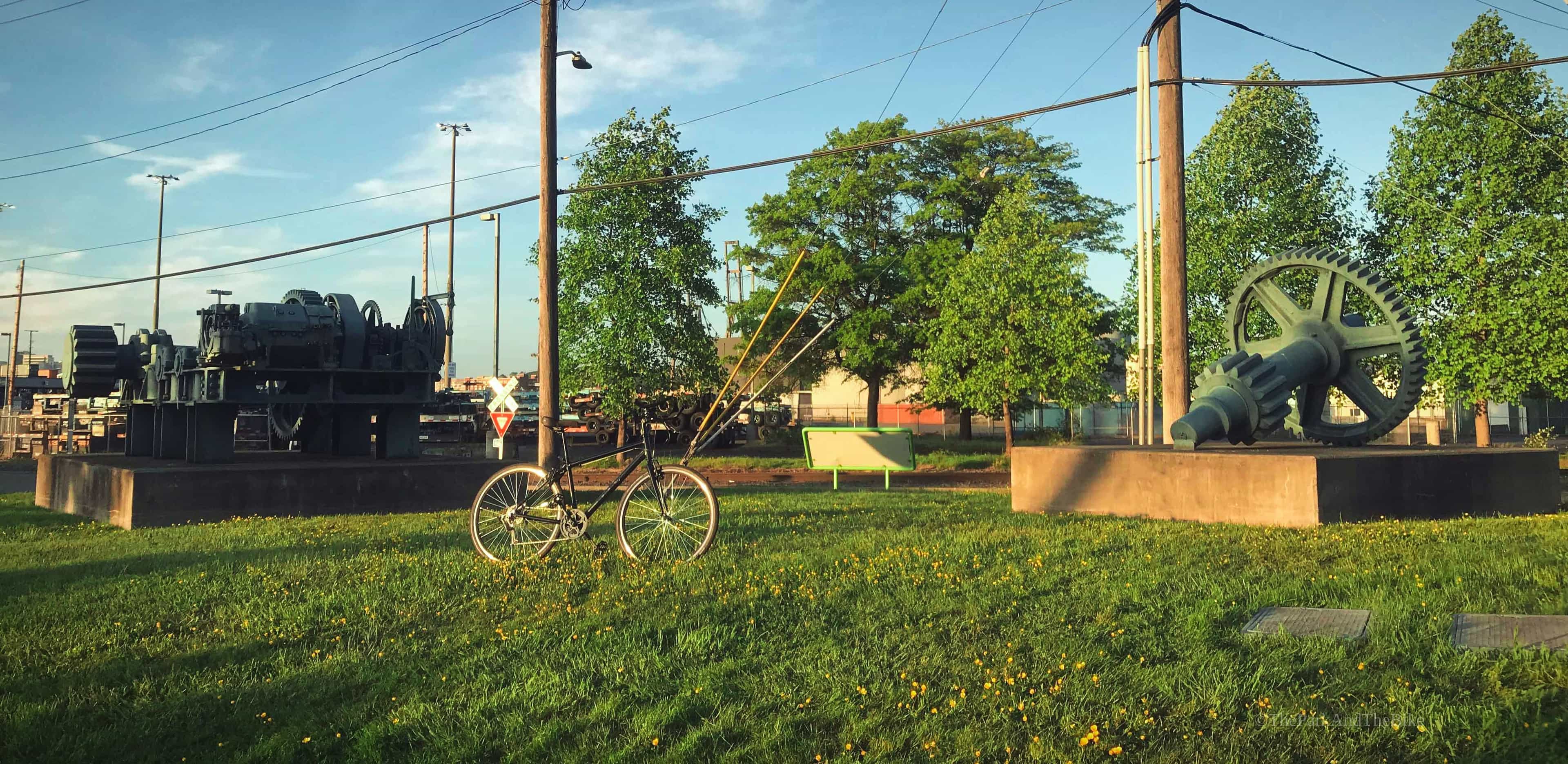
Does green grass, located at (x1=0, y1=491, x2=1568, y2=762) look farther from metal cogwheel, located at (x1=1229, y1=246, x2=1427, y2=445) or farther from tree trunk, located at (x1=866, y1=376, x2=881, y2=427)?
tree trunk, located at (x1=866, y1=376, x2=881, y2=427)

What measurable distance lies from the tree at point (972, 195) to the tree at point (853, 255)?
2.05 ft

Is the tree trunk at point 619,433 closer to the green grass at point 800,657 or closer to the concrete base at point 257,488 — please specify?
the concrete base at point 257,488

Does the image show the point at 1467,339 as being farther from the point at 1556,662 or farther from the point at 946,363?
the point at 1556,662

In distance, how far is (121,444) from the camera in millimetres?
29438

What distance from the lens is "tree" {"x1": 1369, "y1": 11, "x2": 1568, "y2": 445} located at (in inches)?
888

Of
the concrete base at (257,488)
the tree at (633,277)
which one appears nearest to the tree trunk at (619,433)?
the tree at (633,277)

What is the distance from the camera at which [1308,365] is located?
44.8 ft

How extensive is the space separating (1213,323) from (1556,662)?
76.2ft

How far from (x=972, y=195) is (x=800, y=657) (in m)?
33.7

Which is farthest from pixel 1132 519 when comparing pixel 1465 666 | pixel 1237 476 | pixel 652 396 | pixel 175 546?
pixel 652 396

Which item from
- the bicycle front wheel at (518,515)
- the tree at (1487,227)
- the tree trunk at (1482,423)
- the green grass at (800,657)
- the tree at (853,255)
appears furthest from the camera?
the tree at (853,255)

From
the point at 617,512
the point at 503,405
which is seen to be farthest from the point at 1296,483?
the point at 503,405

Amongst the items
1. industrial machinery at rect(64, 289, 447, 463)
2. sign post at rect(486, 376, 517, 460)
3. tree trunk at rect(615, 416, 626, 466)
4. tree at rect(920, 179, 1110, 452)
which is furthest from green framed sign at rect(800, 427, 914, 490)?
tree at rect(920, 179, 1110, 452)

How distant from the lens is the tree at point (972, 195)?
3506 centimetres
